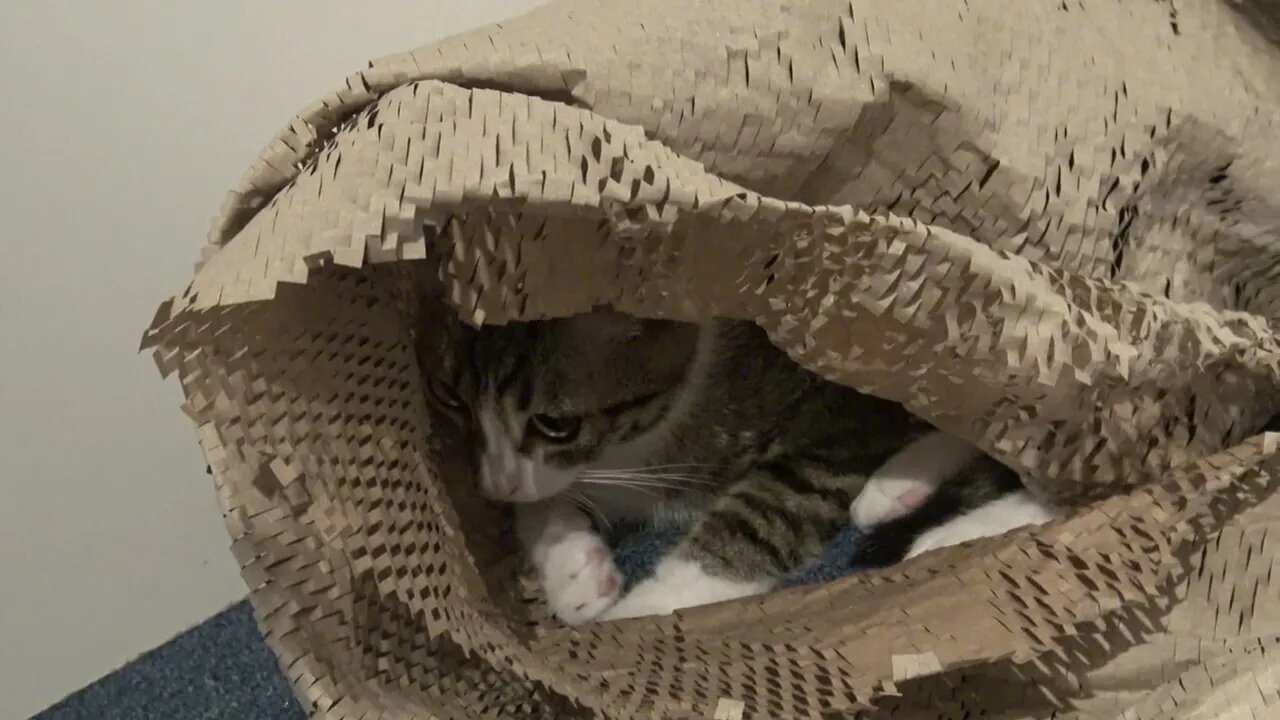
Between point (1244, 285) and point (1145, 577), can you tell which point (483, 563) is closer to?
point (1145, 577)

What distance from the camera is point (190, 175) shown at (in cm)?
76

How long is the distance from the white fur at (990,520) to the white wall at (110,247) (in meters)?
0.59

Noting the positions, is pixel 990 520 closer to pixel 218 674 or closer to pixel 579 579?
pixel 579 579

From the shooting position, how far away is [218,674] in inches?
35.0

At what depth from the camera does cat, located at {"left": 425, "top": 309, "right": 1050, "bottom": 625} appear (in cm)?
76

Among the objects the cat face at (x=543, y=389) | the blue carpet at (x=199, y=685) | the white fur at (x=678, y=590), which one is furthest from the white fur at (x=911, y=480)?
the blue carpet at (x=199, y=685)

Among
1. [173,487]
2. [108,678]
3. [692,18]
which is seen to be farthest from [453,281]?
[108,678]

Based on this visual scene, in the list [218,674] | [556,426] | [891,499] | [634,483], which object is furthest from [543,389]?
[218,674]

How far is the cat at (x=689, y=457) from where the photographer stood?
76 cm

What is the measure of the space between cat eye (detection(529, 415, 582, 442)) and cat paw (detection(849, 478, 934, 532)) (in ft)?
0.88

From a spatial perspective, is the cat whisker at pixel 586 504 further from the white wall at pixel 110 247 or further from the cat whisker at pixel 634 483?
the white wall at pixel 110 247

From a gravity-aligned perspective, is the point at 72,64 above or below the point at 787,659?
above

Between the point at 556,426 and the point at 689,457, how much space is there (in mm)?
168

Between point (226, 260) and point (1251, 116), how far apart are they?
2.25 feet
